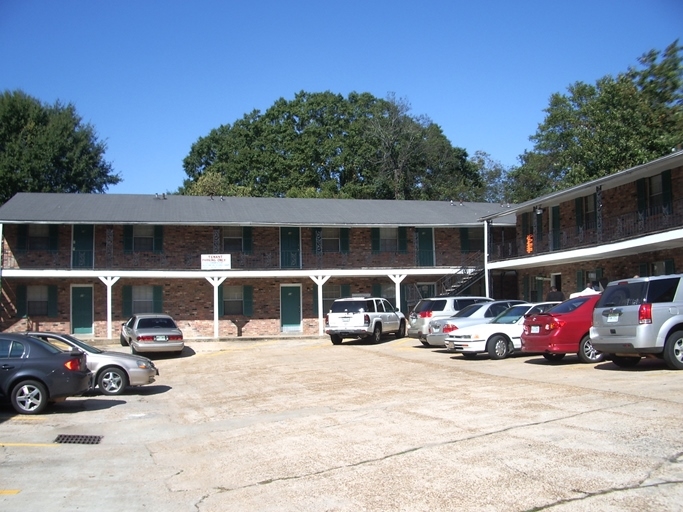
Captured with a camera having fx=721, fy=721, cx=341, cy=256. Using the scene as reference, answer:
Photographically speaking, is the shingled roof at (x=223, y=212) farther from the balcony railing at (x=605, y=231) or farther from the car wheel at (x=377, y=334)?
the car wheel at (x=377, y=334)

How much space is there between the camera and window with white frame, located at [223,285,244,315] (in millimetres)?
32469

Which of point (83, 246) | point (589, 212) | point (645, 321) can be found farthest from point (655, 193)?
point (83, 246)

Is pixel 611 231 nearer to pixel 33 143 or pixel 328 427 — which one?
pixel 328 427

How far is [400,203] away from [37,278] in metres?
18.4

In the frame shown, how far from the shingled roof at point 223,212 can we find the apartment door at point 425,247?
2.23 ft

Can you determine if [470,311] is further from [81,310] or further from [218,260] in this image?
[81,310]

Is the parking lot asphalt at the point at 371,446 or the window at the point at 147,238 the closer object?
the parking lot asphalt at the point at 371,446

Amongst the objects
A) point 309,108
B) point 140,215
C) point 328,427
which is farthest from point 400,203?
point 328,427

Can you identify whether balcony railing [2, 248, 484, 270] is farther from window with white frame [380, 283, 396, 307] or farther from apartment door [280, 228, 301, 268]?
window with white frame [380, 283, 396, 307]

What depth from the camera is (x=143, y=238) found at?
31844 mm

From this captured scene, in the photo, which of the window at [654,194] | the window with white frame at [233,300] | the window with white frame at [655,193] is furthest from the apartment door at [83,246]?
the window with white frame at [655,193]

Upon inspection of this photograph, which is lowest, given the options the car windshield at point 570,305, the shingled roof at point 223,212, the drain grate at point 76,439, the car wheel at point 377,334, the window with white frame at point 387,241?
the drain grate at point 76,439

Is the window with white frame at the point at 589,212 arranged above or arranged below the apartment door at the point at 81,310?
above

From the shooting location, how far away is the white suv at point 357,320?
25703 mm
